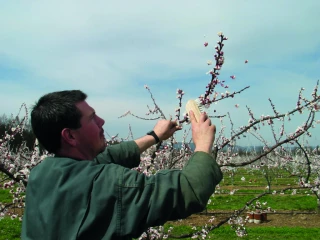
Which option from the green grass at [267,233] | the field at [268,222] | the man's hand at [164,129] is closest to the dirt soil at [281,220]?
the field at [268,222]

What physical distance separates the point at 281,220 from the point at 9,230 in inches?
294

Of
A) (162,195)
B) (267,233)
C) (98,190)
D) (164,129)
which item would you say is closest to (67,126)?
(98,190)

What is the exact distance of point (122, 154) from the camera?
2211 mm

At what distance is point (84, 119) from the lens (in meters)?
1.56

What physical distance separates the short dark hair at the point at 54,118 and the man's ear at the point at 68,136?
18 mm

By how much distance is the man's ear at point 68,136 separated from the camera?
1518 millimetres

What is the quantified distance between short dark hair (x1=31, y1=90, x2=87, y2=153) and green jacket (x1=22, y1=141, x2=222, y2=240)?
16cm

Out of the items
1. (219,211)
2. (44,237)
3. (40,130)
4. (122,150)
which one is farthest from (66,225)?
(219,211)

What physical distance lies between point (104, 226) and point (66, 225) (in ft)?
0.48

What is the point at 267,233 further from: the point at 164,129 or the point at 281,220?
the point at 164,129

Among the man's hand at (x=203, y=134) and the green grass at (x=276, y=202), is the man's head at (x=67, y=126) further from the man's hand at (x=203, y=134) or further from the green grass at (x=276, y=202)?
the green grass at (x=276, y=202)

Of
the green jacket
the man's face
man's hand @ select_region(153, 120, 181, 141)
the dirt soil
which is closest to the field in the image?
the dirt soil

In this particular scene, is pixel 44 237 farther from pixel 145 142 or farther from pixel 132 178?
pixel 145 142

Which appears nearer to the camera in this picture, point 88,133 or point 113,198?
point 113,198
